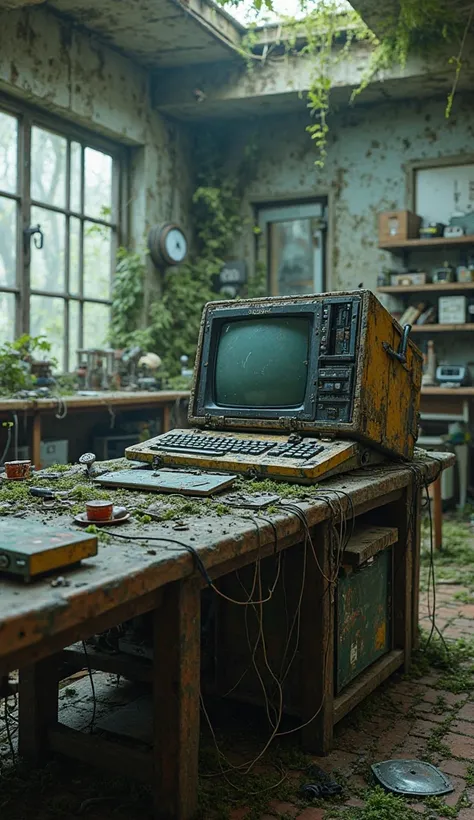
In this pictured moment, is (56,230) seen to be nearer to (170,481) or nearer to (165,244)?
(165,244)

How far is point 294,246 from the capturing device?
690 centimetres

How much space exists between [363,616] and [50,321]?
3.76 meters

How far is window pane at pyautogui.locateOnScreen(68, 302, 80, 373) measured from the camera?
18.4 ft

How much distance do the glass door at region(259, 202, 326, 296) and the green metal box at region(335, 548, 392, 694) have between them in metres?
4.48

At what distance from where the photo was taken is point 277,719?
2117 mm

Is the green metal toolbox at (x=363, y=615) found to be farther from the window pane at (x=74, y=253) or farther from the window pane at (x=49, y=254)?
the window pane at (x=74, y=253)

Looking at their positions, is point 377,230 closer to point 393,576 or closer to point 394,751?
point 393,576

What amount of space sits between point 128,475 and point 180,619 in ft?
2.22

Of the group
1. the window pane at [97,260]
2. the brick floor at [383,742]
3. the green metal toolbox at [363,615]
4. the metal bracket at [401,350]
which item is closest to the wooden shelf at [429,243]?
the window pane at [97,260]

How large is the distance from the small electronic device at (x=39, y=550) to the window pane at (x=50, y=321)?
404cm

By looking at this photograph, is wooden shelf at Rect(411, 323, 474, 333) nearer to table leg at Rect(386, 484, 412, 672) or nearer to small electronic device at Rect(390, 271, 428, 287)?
small electronic device at Rect(390, 271, 428, 287)

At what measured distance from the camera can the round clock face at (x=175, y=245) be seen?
6.24 metres

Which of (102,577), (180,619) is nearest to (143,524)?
(180,619)

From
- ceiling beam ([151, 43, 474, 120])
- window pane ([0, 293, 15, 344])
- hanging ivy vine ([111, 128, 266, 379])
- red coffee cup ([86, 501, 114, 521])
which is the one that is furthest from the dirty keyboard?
ceiling beam ([151, 43, 474, 120])
